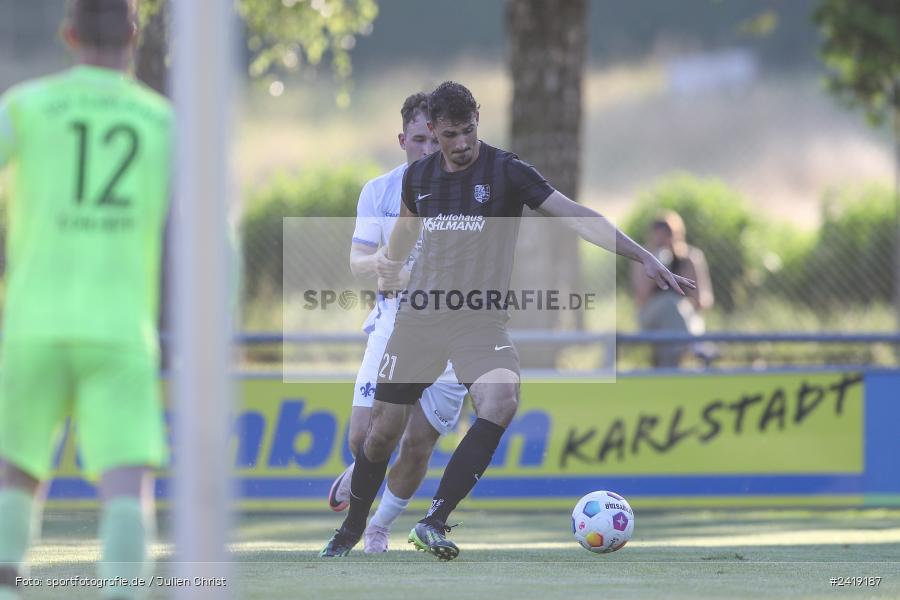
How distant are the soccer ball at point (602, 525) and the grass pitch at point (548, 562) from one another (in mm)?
70

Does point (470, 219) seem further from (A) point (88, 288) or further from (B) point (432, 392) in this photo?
(A) point (88, 288)

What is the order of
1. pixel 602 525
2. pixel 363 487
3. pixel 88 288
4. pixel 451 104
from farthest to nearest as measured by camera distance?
pixel 363 487, pixel 602 525, pixel 451 104, pixel 88 288

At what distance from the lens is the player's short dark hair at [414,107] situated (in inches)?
329

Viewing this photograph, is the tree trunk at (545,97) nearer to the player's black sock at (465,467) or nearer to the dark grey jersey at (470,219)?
the dark grey jersey at (470,219)

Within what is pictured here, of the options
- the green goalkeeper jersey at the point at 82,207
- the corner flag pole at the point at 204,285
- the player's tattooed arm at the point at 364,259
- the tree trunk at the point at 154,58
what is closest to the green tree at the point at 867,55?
the tree trunk at the point at 154,58

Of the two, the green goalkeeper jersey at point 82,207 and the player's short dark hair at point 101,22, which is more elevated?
the player's short dark hair at point 101,22

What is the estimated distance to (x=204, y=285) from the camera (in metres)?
4.39

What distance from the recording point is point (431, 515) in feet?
24.1

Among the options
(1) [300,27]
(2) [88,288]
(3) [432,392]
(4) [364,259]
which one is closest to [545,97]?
(1) [300,27]

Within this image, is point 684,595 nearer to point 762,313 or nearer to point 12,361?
point 12,361

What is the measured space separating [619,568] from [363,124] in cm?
3257

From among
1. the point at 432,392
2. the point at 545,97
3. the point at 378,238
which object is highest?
the point at 545,97

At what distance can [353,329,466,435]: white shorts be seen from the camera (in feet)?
26.5

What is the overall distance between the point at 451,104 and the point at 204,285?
2.97 metres
